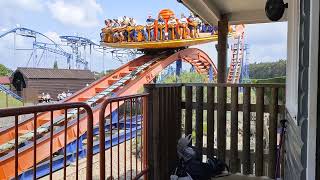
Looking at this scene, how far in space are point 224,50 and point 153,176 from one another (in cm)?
354

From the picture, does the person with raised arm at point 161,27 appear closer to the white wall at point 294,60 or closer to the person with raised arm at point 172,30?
the person with raised arm at point 172,30

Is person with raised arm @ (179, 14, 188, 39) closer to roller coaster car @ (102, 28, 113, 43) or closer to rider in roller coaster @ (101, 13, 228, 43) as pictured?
rider in roller coaster @ (101, 13, 228, 43)

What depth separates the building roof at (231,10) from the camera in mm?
5389

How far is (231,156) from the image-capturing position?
4.25 m

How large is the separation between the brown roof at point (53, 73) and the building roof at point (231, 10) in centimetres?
2161

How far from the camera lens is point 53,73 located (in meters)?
27.6

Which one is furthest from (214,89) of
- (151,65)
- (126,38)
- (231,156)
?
(126,38)

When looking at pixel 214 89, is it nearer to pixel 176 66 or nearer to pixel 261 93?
pixel 261 93

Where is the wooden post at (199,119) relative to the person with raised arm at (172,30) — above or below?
below

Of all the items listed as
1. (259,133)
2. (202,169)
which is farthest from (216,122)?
(202,169)

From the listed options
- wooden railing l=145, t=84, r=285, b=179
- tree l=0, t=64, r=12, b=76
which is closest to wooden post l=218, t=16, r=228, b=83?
wooden railing l=145, t=84, r=285, b=179

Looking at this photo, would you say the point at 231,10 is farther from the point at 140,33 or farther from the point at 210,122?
the point at 140,33

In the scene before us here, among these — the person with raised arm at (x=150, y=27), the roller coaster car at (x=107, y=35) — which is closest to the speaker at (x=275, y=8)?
the person with raised arm at (x=150, y=27)

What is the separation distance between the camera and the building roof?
5.39m
